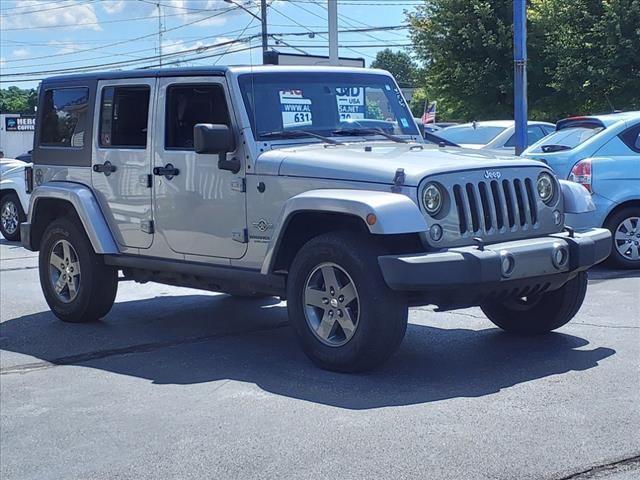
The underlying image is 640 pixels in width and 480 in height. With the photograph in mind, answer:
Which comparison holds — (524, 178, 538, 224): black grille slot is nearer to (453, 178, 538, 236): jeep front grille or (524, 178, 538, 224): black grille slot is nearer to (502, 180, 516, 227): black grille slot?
(453, 178, 538, 236): jeep front grille

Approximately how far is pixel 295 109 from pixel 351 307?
182cm

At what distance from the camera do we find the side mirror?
6.86 meters

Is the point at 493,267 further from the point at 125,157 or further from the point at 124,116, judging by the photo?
the point at 124,116

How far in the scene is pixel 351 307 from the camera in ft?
20.5

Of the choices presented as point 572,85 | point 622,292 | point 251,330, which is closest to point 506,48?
point 572,85

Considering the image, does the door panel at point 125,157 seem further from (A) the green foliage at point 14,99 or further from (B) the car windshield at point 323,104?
(A) the green foliage at point 14,99

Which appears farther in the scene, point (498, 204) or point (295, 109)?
point (295, 109)

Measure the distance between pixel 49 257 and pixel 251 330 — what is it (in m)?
2.05

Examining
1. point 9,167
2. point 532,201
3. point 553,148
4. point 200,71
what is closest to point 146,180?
point 200,71

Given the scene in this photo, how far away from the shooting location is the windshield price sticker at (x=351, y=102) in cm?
760

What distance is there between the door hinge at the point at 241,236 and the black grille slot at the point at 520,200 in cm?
192

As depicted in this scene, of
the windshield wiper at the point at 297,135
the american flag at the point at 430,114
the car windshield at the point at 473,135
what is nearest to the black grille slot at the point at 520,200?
the windshield wiper at the point at 297,135

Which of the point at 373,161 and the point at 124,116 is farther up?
the point at 124,116

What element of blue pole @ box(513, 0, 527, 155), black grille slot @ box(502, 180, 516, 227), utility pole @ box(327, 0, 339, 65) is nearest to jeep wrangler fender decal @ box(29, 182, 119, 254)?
black grille slot @ box(502, 180, 516, 227)
